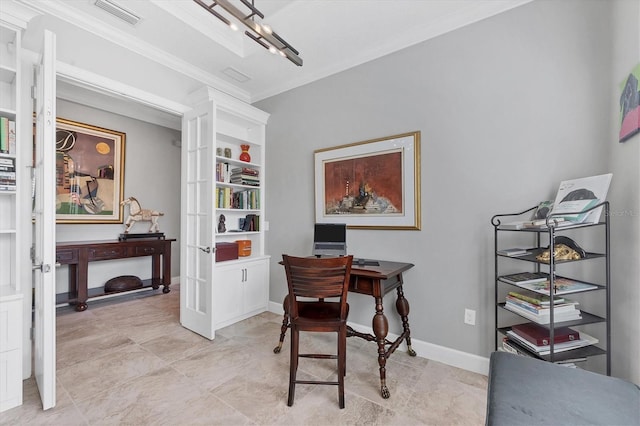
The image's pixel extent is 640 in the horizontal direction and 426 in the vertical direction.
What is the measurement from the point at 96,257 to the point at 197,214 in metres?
1.81

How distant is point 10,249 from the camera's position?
2.01m

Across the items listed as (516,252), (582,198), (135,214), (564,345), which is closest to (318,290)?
(516,252)

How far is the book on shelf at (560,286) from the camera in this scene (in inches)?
60.4

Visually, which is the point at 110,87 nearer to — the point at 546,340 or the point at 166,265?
the point at 166,265

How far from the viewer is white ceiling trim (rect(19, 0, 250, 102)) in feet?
6.83

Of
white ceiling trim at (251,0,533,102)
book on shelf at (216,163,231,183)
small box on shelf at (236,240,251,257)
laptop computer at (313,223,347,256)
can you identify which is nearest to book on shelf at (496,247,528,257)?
laptop computer at (313,223,347,256)

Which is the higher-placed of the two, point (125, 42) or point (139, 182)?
point (125, 42)

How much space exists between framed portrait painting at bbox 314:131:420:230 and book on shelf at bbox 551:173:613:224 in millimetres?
975

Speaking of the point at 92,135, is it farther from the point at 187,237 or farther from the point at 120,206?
the point at 187,237

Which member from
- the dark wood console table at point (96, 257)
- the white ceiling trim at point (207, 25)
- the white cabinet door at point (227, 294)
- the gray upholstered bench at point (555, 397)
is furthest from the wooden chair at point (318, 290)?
the dark wood console table at point (96, 257)

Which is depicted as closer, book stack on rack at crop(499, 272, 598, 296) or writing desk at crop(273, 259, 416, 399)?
book stack on rack at crop(499, 272, 598, 296)

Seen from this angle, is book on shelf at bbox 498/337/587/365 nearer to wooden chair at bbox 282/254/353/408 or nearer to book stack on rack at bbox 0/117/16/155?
wooden chair at bbox 282/254/353/408

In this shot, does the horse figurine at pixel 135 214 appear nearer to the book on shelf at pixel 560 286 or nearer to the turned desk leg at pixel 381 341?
the turned desk leg at pixel 381 341

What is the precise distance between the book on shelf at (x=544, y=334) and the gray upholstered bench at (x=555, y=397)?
535 mm
